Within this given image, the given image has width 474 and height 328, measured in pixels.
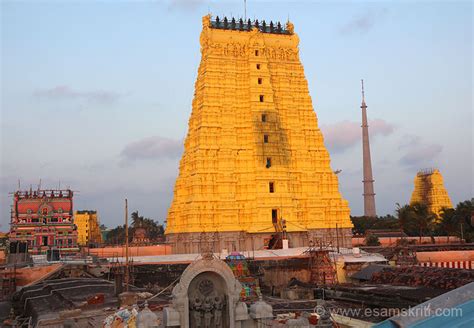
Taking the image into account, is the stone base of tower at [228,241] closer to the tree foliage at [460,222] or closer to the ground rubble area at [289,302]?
the ground rubble area at [289,302]

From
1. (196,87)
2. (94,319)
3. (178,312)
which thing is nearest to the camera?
(178,312)

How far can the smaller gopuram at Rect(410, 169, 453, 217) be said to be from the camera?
95375mm

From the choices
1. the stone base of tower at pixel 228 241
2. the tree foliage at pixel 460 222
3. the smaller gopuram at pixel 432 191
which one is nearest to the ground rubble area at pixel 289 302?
the stone base of tower at pixel 228 241

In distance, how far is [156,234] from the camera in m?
115

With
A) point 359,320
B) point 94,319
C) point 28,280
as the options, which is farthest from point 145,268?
point 359,320

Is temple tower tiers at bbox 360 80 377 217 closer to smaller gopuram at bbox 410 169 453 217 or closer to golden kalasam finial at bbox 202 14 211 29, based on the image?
smaller gopuram at bbox 410 169 453 217

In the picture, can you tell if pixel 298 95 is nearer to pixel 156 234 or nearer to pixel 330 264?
pixel 330 264

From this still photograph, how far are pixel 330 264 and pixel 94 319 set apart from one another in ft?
65.6

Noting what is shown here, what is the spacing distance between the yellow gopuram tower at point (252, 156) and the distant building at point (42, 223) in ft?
60.5

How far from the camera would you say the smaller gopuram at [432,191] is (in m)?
95.4

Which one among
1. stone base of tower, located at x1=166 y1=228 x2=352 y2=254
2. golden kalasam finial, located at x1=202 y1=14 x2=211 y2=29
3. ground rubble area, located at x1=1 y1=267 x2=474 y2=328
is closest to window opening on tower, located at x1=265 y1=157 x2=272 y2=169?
stone base of tower, located at x1=166 y1=228 x2=352 y2=254

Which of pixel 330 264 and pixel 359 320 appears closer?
pixel 359 320

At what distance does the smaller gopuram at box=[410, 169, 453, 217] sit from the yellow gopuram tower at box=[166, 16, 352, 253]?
1903 inches

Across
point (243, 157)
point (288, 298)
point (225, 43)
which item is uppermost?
point (225, 43)
